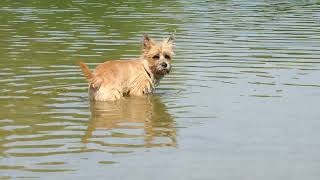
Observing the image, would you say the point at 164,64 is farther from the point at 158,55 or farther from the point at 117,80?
the point at 117,80

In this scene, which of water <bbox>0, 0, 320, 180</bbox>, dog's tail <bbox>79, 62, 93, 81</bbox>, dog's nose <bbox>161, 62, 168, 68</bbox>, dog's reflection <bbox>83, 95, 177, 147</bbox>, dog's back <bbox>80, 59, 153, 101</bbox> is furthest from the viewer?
dog's nose <bbox>161, 62, 168, 68</bbox>

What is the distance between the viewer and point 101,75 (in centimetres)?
1224

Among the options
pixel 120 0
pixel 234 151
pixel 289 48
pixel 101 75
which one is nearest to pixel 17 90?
pixel 101 75

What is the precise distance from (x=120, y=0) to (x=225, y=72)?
1756 cm

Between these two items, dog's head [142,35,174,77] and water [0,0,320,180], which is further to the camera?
dog's head [142,35,174,77]

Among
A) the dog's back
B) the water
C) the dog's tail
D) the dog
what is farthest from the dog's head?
the dog's tail

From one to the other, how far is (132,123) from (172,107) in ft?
4.36

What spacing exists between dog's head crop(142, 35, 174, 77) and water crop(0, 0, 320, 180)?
44 centimetres

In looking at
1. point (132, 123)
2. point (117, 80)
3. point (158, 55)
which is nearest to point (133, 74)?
point (117, 80)

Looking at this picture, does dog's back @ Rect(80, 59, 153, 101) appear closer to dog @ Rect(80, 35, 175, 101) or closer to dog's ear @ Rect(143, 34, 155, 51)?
dog @ Rect(80, 35, 175, 101)

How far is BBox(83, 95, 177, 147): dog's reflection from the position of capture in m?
9.55

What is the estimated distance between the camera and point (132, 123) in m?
10.7

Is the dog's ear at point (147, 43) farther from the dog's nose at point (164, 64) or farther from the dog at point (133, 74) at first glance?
the dog's nose at point (164, 64)

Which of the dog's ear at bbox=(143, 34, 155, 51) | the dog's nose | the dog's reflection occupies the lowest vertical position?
the dog's reflection
